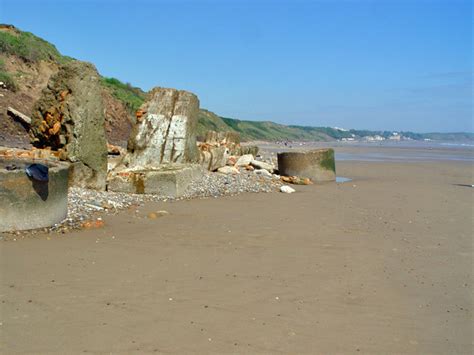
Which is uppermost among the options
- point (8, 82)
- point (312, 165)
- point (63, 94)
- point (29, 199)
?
point (8, 82)

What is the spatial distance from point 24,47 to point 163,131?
59.7ft

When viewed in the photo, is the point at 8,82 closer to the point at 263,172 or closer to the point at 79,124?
the point at 263,172

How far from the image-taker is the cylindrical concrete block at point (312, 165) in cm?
1414

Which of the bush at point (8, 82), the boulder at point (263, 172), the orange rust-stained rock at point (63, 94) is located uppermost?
the bush at point (8, 82)

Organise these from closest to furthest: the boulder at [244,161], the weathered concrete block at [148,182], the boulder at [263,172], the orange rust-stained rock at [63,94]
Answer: the orange rust-stained rock at [63,94], the weathered concrete block at [148,182], the boulder at [263,172], the boulder at [244,161]

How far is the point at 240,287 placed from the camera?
443cm

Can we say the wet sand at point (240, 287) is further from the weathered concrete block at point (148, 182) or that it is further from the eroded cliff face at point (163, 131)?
the eroded cliff face at point (163, 131)

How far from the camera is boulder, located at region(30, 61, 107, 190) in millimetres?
8969

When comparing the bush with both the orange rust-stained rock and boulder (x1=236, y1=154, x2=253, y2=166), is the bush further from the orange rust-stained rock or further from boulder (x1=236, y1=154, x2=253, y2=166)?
the orange rust-stained rock

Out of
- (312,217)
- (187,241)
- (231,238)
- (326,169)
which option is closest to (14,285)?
(187,241)

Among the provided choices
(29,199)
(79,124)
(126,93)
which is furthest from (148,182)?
(126,93)

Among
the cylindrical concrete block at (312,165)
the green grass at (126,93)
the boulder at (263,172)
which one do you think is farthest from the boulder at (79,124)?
the green grass at (126,93)

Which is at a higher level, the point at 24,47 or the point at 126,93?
the point at 24,47

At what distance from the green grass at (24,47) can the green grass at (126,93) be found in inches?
169
